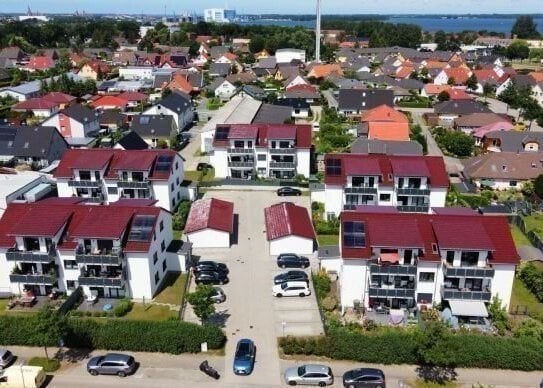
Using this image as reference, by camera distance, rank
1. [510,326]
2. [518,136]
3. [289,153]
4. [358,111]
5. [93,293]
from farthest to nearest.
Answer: [358,111] → [518,136] → [289,153] → [93,293] → [510,326]

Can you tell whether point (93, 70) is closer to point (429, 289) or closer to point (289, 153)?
point (289, 153)

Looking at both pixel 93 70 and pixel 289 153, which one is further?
pixel 93 70

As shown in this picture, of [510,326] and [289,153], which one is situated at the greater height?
[289,153]

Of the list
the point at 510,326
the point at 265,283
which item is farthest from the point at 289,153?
the point at 510,326

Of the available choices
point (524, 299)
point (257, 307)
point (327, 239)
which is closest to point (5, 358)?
point (257, 307)

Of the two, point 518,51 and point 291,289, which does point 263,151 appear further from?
point 518,51

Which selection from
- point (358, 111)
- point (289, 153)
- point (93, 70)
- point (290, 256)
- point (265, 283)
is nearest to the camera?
point (265, 283)
